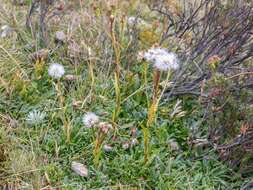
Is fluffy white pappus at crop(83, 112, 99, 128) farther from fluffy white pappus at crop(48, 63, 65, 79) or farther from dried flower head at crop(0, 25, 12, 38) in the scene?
dried flower head at crop(0, 25, 12, 38)

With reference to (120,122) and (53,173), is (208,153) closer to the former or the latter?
(120,122)

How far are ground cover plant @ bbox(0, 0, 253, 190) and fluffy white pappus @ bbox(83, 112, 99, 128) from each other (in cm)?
1

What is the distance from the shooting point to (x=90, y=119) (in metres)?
2.58

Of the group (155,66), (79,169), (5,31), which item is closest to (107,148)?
(79,169)

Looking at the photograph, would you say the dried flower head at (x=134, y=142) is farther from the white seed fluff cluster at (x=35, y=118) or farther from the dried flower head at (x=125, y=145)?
the white seed fluff cluster at (x=35, y=118)

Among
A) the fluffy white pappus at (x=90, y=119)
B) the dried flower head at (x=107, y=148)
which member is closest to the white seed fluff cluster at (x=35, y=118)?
the fluffy white pappus at (x=90, y=119)

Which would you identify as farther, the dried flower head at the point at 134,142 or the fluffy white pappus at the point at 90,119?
the dried flower head at the point at 134,142

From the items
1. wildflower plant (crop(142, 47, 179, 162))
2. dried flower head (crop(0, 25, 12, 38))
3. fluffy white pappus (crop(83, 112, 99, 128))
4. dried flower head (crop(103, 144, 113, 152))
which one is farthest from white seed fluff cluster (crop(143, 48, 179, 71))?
dried flower head (crop(0, 25, 12, 38))

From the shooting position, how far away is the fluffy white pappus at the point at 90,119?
2.51m

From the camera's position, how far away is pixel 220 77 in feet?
8.77

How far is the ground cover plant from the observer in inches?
97.8

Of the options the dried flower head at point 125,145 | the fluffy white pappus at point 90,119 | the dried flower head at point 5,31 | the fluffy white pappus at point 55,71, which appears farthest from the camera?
the dried flower head at point 5,31

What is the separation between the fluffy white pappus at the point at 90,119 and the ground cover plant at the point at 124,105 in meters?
0.01

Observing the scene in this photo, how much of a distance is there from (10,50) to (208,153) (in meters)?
1.51
